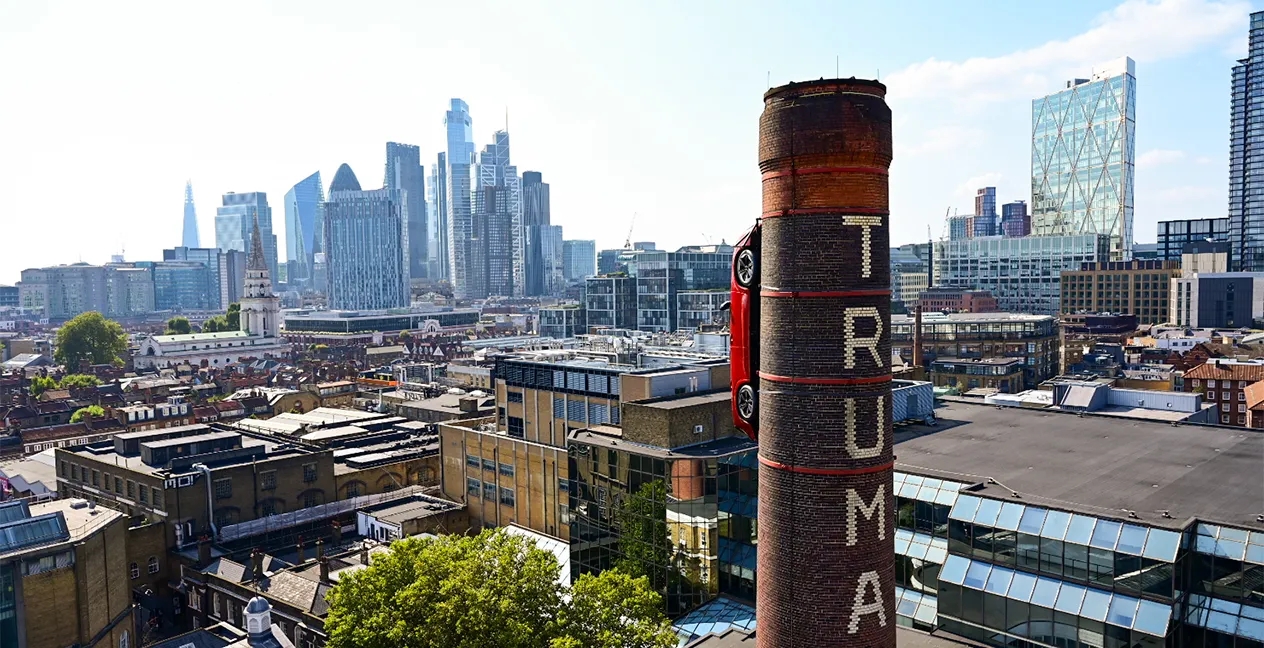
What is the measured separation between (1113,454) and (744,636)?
63.2 ft

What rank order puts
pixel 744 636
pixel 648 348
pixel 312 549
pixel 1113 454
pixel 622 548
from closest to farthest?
pixel 744 636
pixel 1113 454
pixel 622 548
pixel 312 549
pixel 648 348

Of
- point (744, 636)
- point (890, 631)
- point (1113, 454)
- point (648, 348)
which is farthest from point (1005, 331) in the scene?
point (890, 631)

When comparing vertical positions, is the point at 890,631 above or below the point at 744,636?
above

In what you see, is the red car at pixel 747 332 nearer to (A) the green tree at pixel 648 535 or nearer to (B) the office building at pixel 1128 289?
(A) the green tree at pixel 648 535

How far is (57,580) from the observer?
127 feet

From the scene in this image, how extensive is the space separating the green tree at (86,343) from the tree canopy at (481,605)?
481 feet

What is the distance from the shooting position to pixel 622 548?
4012 centimetres

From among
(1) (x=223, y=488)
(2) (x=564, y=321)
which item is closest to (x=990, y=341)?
(1) (x=223, y=488)

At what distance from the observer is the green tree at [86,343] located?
493ft

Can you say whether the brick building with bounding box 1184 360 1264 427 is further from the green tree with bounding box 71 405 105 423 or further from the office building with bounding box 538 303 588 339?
the office building with bounding box 538 303 588 339

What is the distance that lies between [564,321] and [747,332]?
170562mm

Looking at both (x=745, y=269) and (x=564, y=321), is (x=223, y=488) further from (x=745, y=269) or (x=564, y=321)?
(x=564, y=321)

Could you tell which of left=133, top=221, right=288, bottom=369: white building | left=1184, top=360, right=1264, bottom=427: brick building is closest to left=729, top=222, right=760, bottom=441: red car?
left=1184, top=360, right=1264, bottom=427: brick building

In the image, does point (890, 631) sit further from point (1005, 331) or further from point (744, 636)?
point (1005, 331)
